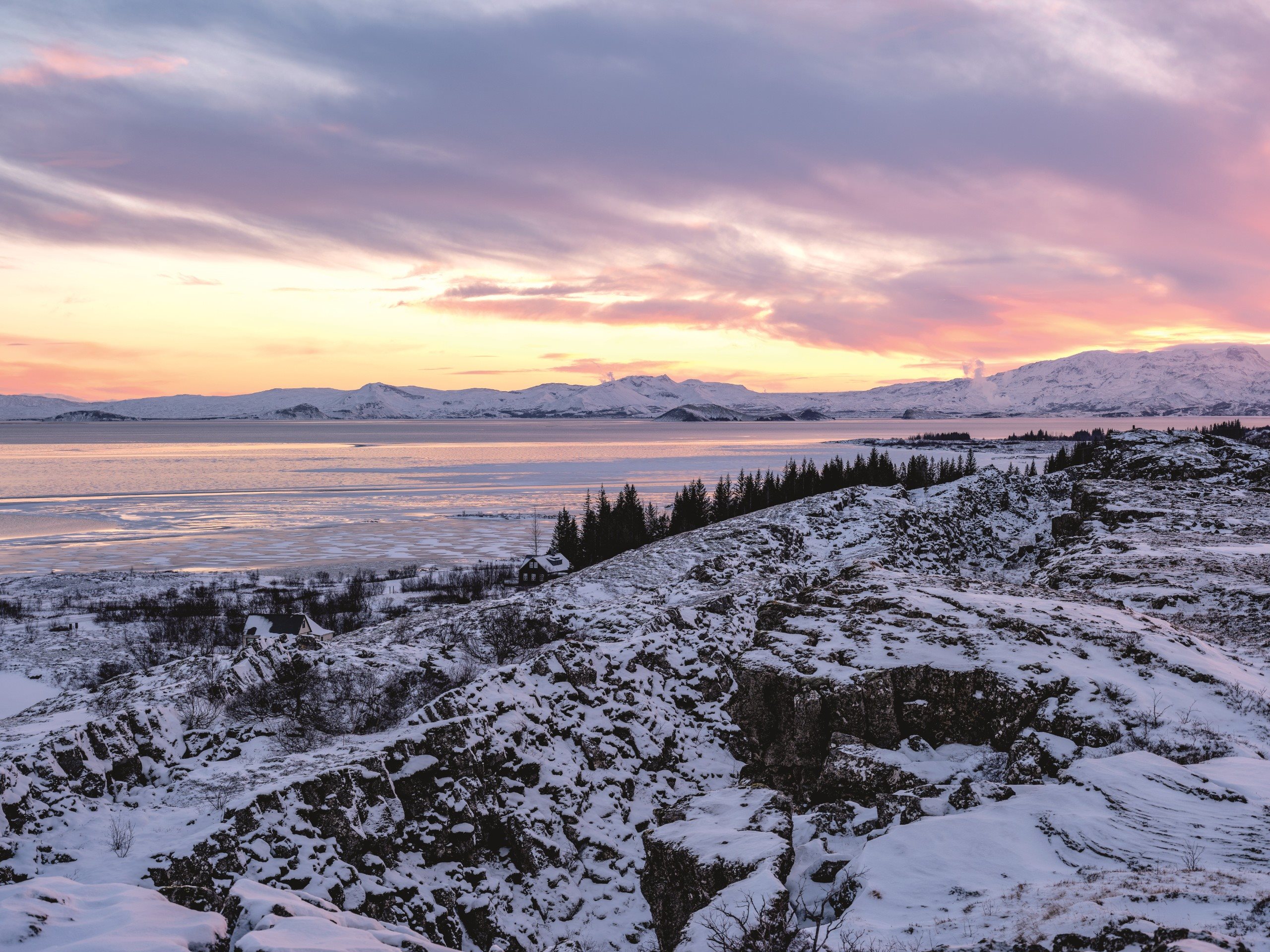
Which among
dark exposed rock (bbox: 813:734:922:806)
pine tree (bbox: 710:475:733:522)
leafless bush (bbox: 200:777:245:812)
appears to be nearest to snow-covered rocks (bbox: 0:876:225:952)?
leafless bush (bbox: 200:777:245:812)

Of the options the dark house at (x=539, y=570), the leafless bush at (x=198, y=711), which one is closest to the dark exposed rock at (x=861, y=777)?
the leafless bush at (x=198, y=711)

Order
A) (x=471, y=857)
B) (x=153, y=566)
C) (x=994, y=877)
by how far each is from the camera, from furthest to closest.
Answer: (x=153, y=566) → (x=471, y=857) → (x=994, y=877)

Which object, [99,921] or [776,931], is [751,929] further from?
[99,921]

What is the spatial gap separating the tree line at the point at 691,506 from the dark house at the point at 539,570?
7.26 meters

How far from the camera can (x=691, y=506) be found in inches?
3659

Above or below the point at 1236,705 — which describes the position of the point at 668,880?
below

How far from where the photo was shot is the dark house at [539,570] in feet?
219

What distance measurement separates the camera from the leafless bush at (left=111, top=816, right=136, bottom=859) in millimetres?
11961

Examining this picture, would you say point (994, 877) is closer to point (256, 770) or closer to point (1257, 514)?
point (256, 770)

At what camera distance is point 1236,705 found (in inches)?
662

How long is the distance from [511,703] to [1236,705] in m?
16.4

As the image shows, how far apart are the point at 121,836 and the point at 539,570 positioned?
55.3m

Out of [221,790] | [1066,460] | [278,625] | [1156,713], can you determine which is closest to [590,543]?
[278,625]

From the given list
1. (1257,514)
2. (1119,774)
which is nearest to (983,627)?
(1119,774)
